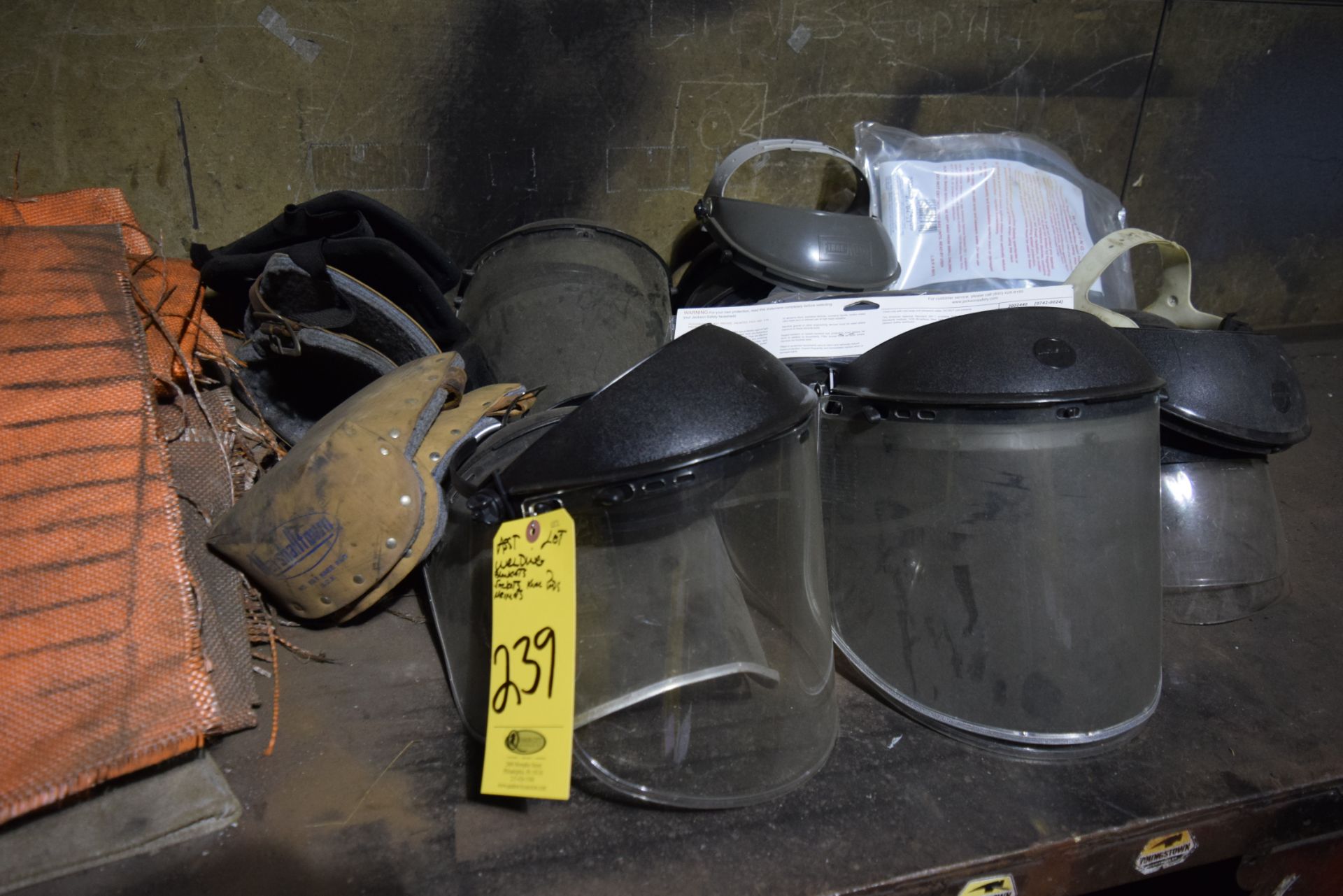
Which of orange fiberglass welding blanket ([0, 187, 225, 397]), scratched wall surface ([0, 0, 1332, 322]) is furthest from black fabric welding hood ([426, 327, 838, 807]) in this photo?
scratched wall surface ([0, 0, 1332, 322])

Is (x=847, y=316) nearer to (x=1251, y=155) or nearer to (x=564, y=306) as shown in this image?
(x=564, y=306)

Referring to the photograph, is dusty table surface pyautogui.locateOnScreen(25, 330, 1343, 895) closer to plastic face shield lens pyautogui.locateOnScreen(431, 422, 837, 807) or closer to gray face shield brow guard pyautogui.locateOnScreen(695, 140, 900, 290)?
plastic face shield lens pyautogui.locateOnScreen(431, 422, 837, 807)

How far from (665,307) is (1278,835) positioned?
118cm

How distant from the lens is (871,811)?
3.09 ft

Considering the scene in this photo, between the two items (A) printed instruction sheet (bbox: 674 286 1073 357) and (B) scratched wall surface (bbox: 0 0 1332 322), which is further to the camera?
(B) scratched wall surface (bbox: 0 0 1332 322)

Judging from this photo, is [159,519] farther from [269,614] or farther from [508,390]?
[508,390]

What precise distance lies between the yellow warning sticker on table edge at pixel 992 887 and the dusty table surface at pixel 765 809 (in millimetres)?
17

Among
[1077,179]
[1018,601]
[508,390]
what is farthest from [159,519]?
[1077,179]

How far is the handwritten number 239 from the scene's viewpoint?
0.83m

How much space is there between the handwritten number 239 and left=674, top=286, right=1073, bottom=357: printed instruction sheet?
2.08 feet

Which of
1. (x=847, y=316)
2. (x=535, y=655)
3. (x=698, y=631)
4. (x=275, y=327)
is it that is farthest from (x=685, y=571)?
(x=275, y=327)

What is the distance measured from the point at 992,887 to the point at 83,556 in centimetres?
105

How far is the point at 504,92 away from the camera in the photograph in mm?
1686

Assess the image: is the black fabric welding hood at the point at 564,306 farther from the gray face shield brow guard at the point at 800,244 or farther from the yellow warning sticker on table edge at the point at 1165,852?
the yellow warning sticker on table edge at the point at 1165,852
